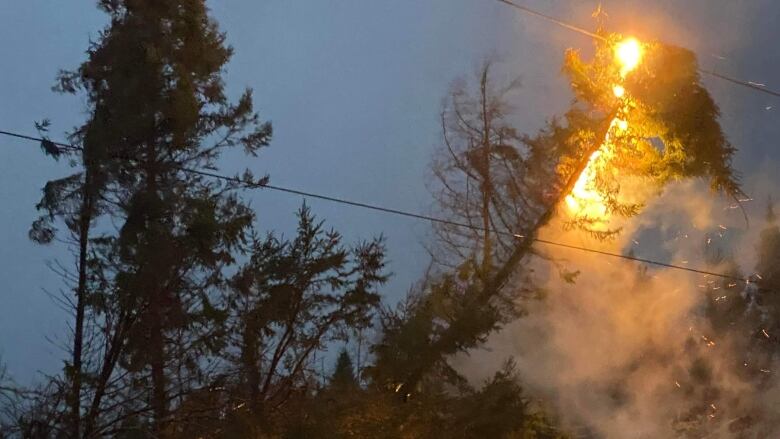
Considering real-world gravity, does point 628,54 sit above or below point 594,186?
above

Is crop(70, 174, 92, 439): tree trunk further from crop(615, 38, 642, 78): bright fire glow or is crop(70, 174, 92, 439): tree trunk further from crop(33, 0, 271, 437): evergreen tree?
crop(615, 38, 642, 78): bright fire glow

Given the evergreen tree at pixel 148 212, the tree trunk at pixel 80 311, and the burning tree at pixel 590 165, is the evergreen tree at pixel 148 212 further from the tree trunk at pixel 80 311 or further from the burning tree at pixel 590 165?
the burning tree at pixel 590 165

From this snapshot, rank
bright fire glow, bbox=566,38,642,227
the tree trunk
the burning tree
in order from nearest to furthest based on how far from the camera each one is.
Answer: the tree trunk
the burning tree
bright fire glow, bbox=566,38,642,227

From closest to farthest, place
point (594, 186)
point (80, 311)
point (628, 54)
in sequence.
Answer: point (80, 311)
point (628, 54)
point (594, 186)

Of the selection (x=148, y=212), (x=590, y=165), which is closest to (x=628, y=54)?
(x=590, y=165)

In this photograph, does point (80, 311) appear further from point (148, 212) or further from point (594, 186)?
point (594, 186)

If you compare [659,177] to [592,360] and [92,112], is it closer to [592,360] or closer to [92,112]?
[592,360]

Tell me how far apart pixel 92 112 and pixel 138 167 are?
915 millimetres

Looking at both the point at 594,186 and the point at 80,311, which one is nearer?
the point at 80,311

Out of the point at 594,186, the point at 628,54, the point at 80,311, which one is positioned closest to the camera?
the point at 80,311

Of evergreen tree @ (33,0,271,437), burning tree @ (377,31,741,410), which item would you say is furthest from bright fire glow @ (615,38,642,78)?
evergreen tree @ (33,0,271,437)

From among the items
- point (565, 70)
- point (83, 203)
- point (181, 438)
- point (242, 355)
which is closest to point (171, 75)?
point (83, 203)

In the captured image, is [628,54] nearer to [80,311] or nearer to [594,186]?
[594,186]

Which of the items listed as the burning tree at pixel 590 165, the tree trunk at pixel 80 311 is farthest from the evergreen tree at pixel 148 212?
the burning tree at pixel 590 165
